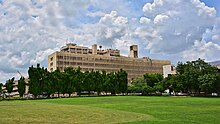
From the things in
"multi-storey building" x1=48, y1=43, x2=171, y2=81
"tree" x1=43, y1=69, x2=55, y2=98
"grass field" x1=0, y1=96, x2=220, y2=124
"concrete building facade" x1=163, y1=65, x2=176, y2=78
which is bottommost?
"grass field" x1=0, y1=96, x2=220, y2=124

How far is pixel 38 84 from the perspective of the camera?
91062mm

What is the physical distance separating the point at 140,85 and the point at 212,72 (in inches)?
1348

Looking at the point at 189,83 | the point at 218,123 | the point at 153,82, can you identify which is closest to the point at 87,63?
the point at 153,82

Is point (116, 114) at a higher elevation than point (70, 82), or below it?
below

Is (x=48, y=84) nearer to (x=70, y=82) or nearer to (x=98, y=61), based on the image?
(x=70, y=82)

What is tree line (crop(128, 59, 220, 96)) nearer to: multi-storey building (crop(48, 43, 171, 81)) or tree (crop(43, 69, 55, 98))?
tree (crop(43, 69, 55, 98))

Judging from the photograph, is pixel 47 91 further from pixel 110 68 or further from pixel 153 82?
pixel 110 68

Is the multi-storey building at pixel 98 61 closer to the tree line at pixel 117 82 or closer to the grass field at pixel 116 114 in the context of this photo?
the tree line at pixel 117 82

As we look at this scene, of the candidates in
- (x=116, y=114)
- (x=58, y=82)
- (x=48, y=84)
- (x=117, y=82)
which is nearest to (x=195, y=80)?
(x=117, y=82)

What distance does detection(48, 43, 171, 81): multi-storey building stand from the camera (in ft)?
516

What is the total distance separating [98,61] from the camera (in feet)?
558

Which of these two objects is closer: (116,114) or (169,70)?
(116,114)

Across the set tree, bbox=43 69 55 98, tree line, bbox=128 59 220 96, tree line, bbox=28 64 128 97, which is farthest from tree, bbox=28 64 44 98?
tree line, bbox=128 59 220 96

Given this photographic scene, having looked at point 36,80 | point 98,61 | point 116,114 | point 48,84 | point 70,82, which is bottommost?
point 116,114
